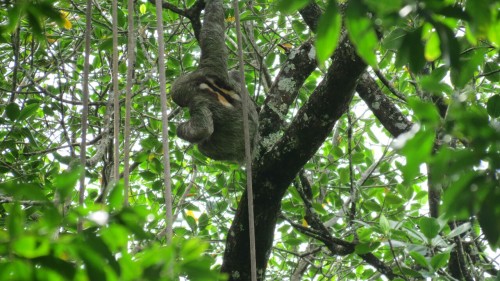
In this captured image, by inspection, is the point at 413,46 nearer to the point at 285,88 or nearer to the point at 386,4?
the point at 386,4

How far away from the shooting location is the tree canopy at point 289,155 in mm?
1180

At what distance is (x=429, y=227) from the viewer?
326cm

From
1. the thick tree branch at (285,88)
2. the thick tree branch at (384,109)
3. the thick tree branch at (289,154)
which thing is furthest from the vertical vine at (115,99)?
the thick tree branch at (384,109)

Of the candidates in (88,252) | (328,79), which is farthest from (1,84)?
(88,252)

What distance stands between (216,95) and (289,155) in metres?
1.38

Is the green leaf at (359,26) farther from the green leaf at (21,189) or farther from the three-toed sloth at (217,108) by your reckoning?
the three-toed sloth at (217,108)

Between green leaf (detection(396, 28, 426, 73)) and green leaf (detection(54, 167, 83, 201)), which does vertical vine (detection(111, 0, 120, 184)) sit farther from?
green leaf (detection(396, 28, 426, 73))

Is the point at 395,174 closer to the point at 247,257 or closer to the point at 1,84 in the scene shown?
the point at 247,257

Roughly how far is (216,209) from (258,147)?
74.4 inches

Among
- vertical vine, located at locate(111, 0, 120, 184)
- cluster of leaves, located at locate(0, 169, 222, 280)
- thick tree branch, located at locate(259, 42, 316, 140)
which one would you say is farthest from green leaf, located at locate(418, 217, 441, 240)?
cluster of leaves, located at locate(0, 169, 222, 280)

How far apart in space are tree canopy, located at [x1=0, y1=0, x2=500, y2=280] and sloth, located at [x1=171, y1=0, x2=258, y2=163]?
0.15m

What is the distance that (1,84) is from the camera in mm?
6031

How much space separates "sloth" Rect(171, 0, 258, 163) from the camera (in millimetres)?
4781

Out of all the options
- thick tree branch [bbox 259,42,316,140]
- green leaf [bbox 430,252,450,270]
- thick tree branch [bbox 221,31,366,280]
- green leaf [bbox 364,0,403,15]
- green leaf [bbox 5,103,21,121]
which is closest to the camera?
green leaf [bbox 364,0,403,15]
